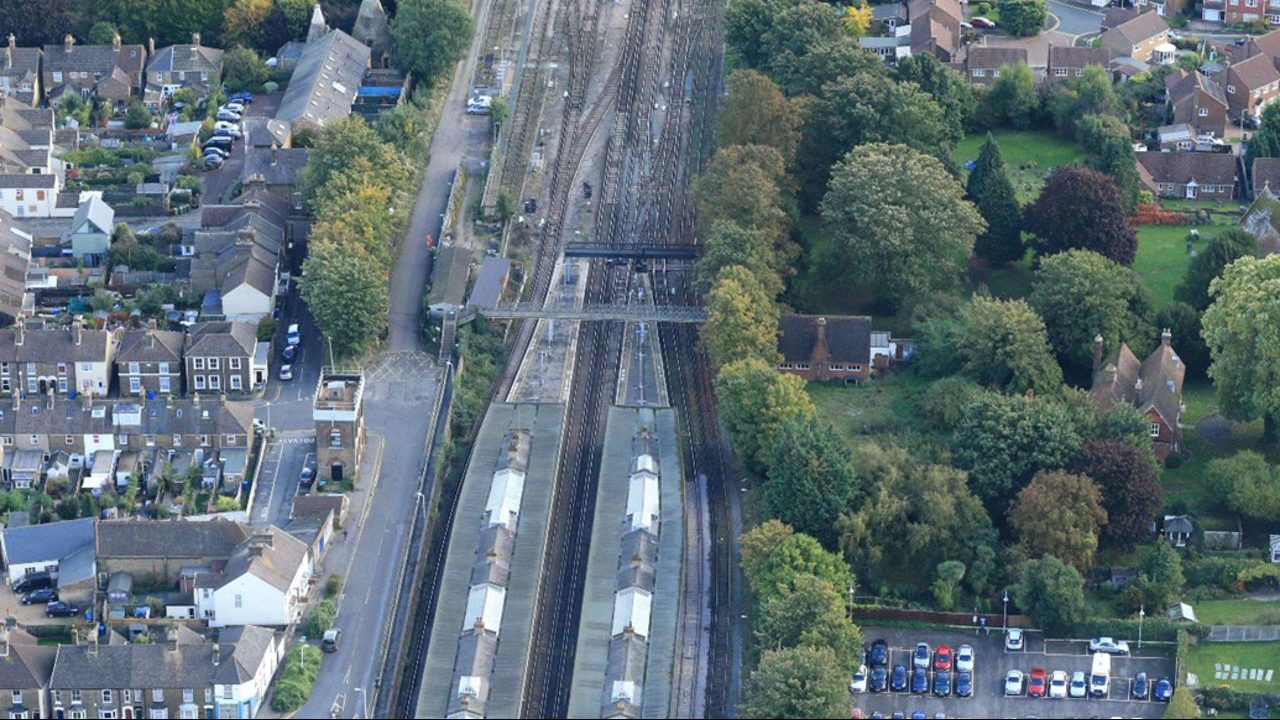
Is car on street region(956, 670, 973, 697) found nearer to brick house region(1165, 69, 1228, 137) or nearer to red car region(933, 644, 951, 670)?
red car region(933, 644, 951, 670)

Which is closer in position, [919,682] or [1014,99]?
[919,682]

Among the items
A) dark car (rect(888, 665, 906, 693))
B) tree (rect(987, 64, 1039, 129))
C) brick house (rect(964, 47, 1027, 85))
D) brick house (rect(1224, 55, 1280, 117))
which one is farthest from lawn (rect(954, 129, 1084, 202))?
dark car (rect(888, 665, 906, 693))

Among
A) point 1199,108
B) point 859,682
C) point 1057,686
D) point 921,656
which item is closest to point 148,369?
point 859,682

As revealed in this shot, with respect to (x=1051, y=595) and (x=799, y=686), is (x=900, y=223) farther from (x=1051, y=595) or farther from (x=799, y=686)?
(x=799, y=686)

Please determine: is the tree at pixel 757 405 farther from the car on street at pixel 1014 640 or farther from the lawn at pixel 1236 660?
the lawn at pixel 1236 660

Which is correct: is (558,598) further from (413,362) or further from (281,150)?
(281,150)

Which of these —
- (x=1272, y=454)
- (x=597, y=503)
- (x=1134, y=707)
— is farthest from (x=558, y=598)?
(x=1272, y=454)
